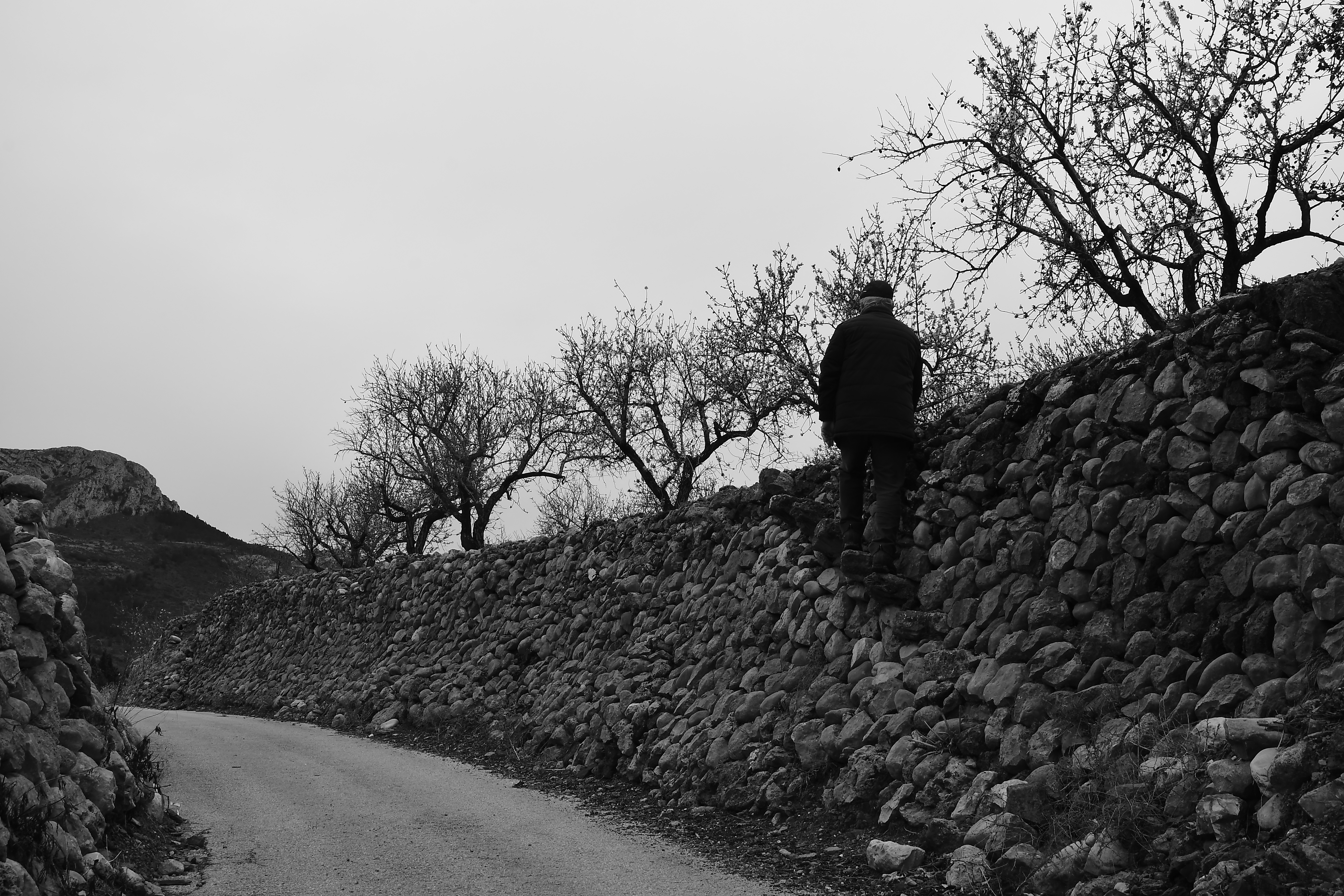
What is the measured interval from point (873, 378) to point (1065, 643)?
8.59 feet

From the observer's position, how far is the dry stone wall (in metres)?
4.43

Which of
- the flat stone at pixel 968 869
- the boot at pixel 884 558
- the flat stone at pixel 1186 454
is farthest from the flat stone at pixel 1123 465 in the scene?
the flat stone at pixel 968 869

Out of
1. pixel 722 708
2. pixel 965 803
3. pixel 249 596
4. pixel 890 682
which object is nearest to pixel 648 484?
pixel 249 596

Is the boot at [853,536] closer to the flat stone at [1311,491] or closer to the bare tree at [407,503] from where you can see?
the flat stone at [1311,491]

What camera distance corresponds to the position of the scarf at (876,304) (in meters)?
8.03

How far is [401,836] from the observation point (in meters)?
6.76

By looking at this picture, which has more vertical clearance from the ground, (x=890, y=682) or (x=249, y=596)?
(x=249, y=596)

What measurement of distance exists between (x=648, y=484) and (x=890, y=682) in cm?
1631

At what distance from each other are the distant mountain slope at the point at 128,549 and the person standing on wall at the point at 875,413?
111 ft

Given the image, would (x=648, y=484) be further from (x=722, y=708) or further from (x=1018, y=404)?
→ (x=1018, y=404)

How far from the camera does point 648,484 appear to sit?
23172 millimetres

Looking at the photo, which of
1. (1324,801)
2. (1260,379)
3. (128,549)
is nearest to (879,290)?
(1260,379)

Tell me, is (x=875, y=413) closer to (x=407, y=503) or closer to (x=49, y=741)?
(x=49, y=741)

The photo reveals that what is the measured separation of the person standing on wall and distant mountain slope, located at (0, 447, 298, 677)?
33.7 metres
